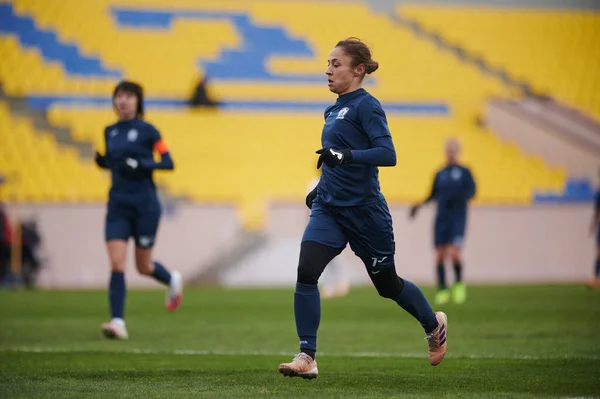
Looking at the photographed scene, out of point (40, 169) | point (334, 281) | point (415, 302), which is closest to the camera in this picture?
point (415, 302)

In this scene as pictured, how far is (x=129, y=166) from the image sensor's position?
32.7 feet

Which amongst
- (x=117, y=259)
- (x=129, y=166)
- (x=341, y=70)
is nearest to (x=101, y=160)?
(x=129, y=166)

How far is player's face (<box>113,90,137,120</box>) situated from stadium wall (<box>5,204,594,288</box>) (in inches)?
441

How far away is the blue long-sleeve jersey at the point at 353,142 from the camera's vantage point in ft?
21.3

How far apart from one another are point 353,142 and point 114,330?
3976mm

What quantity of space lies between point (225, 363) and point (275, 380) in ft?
3.84

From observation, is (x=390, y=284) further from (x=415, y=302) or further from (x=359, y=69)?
(x=359, y=69)

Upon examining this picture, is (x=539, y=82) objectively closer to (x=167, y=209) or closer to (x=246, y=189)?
→ (x=246, y=189)

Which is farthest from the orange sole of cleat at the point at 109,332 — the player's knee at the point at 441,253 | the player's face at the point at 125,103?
the player's knee at the point at 441,253

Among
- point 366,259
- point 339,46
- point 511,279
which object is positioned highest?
point 339,46

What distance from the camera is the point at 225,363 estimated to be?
7.80m

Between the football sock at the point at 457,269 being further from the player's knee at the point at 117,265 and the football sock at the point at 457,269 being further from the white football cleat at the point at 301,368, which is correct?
the white football cleat at the point at 301,368

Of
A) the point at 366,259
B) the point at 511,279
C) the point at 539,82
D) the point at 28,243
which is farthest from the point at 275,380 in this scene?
the point at 539,82

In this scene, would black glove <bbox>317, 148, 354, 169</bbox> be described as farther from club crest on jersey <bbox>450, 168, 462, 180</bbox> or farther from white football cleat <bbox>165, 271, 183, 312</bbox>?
club crest on jersey <bbox>450, 168, 462, 180</bbox>
